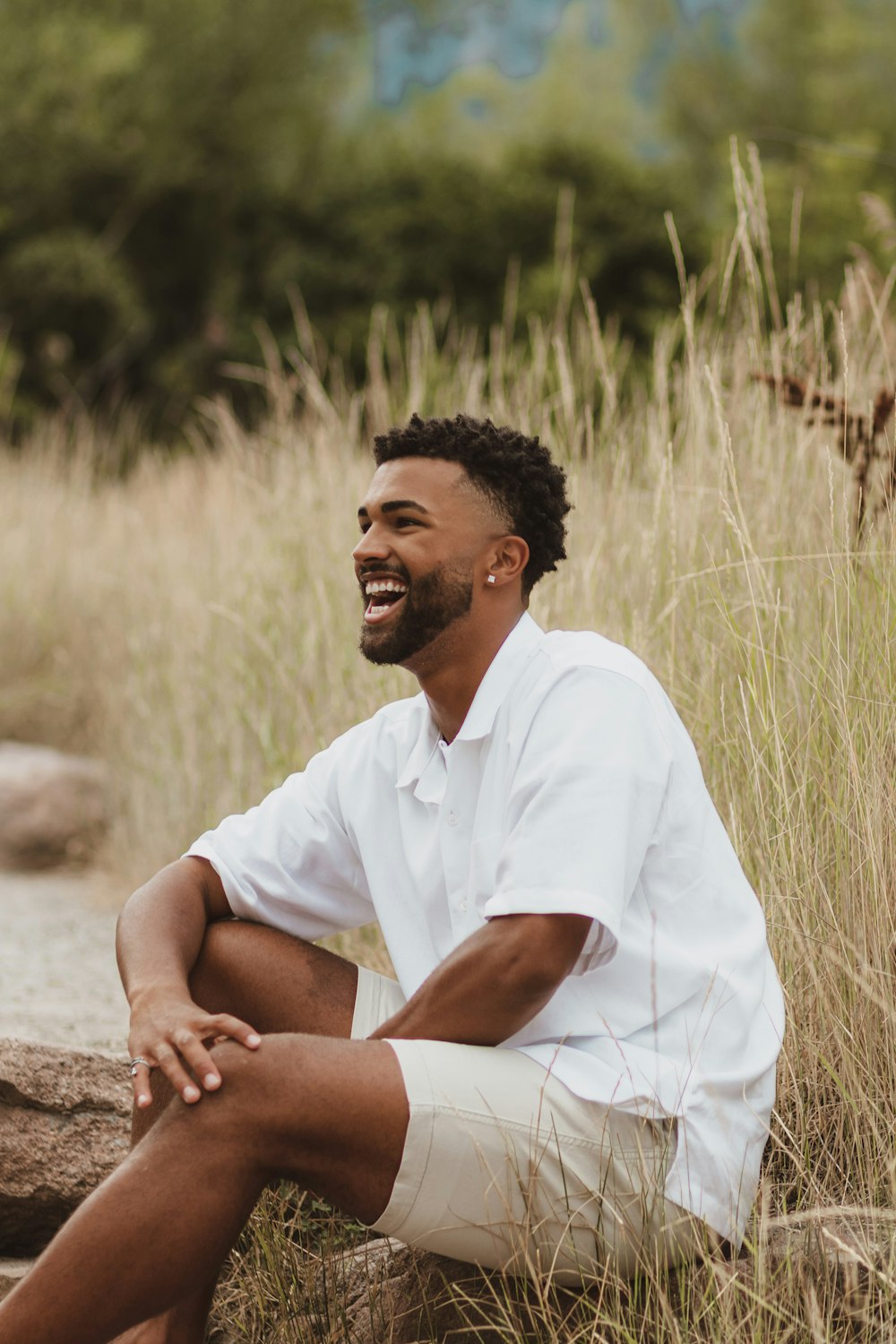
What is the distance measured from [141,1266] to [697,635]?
1.67 meters

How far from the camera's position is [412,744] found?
7.60ft

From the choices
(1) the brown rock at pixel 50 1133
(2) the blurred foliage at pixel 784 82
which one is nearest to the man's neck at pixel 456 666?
(1) the brown rock at pixel 50 1133

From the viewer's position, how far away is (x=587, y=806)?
1904 millimetres

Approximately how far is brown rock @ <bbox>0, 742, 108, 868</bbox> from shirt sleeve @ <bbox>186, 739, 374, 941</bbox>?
3.43 m

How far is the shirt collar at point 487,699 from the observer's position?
7.08 feet

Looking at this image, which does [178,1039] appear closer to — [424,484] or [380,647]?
[380,647]

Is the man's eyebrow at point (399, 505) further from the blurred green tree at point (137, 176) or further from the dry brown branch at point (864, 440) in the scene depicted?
the blurred green tree at point (137, 176)

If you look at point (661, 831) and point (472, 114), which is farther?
point (472, 114)

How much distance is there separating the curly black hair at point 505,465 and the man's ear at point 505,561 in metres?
0.05

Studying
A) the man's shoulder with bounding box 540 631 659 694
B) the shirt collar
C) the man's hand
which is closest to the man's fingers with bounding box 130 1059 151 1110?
the man's hand

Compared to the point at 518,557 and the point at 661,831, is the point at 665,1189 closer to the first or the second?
the point at 661,831

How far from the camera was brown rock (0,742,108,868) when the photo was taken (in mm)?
5750

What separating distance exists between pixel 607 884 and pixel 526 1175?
40 cm

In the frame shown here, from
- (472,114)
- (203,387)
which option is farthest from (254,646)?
(472,114)
